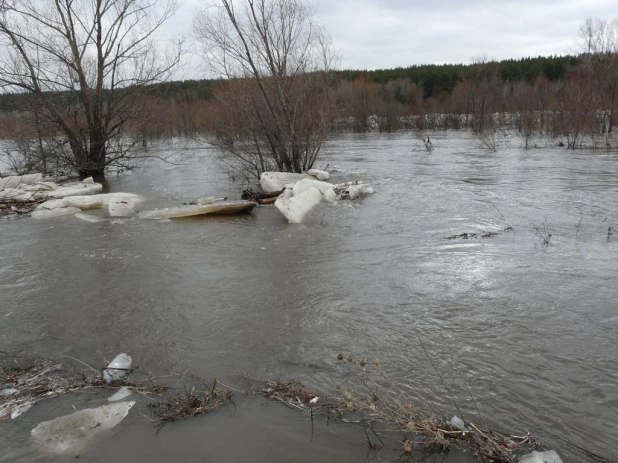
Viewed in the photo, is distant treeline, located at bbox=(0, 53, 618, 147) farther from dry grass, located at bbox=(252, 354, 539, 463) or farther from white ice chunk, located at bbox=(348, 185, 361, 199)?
dry grass, located at bbox=(252, 354, 539, 463)

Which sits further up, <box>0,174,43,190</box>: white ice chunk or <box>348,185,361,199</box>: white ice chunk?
<box>0,174,43,190</box>: white ice chunk

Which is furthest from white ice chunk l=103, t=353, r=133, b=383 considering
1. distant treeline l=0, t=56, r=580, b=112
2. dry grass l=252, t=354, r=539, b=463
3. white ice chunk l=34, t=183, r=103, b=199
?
distant treeline l=0, t=56, r=580, b=112

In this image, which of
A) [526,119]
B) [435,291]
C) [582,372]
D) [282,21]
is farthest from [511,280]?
[526,119]

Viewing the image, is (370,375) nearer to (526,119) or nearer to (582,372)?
(582,372)

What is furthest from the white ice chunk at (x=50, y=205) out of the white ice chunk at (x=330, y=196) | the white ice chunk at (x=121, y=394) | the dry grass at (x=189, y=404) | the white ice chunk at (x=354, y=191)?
the dry grass at (x=189, y=404)

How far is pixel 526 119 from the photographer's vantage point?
24.8 metres

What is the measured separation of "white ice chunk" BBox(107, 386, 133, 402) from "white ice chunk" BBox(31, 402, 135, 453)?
0.09 meters

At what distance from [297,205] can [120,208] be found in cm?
412

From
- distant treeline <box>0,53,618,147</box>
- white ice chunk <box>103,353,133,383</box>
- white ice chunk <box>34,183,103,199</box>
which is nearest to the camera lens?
white ice chunk <box>103,353,133,383</box>

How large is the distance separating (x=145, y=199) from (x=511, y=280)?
9.71 metres

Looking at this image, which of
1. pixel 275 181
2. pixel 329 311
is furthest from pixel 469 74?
pixel 329 311

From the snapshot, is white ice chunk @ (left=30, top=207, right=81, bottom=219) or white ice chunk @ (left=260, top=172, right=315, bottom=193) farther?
white ice chunk @ (left=260, top=172, right=315, bottom=193)

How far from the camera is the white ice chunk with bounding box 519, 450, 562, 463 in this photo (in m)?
2.81

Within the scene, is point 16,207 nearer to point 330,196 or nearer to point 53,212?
point 53,212
